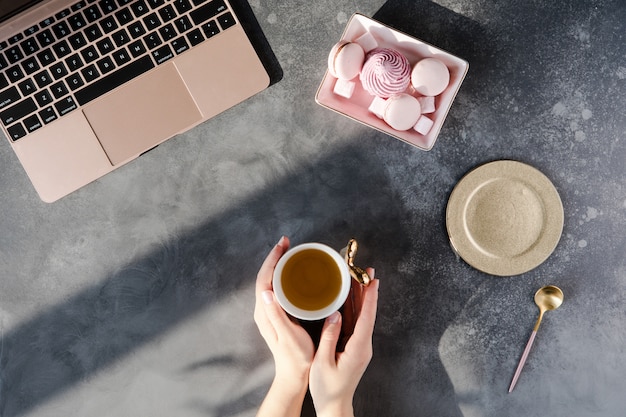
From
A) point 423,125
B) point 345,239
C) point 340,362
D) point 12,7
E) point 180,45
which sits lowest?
point 340,362

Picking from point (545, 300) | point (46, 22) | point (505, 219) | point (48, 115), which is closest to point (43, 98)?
point (48, 115)

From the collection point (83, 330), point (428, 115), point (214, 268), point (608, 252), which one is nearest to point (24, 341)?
point (83, 330)

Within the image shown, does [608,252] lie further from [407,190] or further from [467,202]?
[407,190]

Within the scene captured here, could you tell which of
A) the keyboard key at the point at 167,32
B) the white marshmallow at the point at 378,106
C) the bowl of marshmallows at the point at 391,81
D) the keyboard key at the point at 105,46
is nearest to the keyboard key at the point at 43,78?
the keyboard key at the point at 105,46

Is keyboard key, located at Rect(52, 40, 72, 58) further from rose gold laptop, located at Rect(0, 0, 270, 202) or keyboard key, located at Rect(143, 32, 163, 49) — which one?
keyboard key, located at Rect(143, 32, 163, 49)

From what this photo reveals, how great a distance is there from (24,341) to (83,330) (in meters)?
0.12

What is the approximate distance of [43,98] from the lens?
86 centimetres

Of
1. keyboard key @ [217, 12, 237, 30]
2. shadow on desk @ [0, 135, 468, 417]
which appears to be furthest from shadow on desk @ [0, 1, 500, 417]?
keyboard key @ [217, 12, 237, 30]

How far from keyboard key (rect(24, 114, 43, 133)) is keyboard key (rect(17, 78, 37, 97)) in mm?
40

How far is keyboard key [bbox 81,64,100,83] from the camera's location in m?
0.86

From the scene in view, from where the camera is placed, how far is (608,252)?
960 mm

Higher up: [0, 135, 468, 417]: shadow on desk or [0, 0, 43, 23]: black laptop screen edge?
[0, 0, 43, 23]: black laptop screen edge

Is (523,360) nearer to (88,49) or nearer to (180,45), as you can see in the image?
(180,45)

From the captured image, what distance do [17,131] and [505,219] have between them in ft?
2.97
